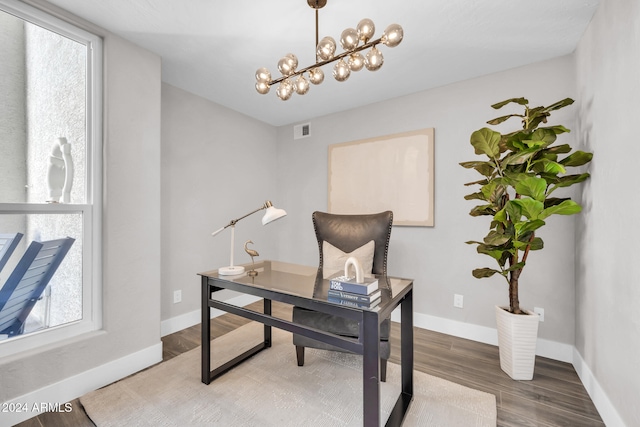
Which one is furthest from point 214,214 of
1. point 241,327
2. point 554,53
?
point 554,53

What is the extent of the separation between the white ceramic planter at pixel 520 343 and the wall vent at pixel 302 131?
289 cm

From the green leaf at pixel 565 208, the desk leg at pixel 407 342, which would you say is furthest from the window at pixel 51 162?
the green leaf at pixel 565 208

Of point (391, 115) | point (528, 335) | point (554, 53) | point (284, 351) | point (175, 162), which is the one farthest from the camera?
point (391, 115)

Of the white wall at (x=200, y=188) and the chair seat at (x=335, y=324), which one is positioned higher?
the white wall at (x=200, y=188)

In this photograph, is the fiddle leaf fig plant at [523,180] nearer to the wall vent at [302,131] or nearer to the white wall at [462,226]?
the white wall at [462,226]

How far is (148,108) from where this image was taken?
2176mm

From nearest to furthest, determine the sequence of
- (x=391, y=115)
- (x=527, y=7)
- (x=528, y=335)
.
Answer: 1. (x=527, y=7)
2. (x=528, y=335)
3. (x=391, y=115)

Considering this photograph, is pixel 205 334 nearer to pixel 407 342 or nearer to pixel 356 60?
pixel 407 342

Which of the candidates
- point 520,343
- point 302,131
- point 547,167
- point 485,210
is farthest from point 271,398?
point 302,131

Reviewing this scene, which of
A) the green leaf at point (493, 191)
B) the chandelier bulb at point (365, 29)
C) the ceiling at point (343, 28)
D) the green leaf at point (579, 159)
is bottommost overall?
the green leaf at point (493, 191)

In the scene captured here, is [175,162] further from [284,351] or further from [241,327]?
[284,351]

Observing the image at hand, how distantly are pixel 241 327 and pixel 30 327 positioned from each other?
157 cm

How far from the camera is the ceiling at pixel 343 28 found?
1.70m

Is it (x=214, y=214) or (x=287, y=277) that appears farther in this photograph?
(x=214, y=214)
